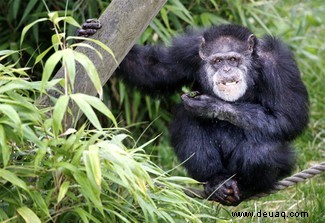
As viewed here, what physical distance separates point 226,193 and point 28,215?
1.96m

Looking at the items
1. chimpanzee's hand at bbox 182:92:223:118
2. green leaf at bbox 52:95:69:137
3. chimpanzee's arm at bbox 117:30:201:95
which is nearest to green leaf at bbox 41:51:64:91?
green leaf at bbox 52:95:69:137

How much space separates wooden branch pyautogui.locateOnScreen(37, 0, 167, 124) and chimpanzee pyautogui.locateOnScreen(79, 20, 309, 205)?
3.06 ft

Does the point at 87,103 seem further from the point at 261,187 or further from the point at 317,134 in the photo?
the point at 317,134

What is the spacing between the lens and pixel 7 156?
12.2ft

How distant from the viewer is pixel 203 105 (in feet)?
17.9

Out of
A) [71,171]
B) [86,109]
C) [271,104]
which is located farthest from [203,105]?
[86,109]

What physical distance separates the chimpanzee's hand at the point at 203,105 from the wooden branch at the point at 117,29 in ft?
2.97

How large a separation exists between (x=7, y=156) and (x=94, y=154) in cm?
46

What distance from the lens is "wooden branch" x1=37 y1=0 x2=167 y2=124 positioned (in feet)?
15.3

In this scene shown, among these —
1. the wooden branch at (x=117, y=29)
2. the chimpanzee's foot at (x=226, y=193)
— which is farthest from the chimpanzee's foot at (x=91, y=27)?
the chimpanzee's foot at (x=226, y=193)

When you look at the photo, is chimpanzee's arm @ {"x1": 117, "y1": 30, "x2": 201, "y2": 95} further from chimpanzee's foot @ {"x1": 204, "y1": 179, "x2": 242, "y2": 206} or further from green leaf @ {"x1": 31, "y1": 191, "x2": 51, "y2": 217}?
green leaf @ {"x1": 31, "y1": 191, "x2": 51, "y2": 217}

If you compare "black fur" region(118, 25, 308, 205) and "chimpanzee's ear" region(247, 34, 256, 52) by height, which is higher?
"chimpanzee's ear" region(247, 34, 256, 52)

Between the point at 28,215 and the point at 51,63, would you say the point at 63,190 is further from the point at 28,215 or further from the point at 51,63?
the point at 51,63

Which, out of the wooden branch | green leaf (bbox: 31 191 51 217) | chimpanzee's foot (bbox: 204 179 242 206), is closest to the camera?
green leaf (bbox: 31 191 51 217)
